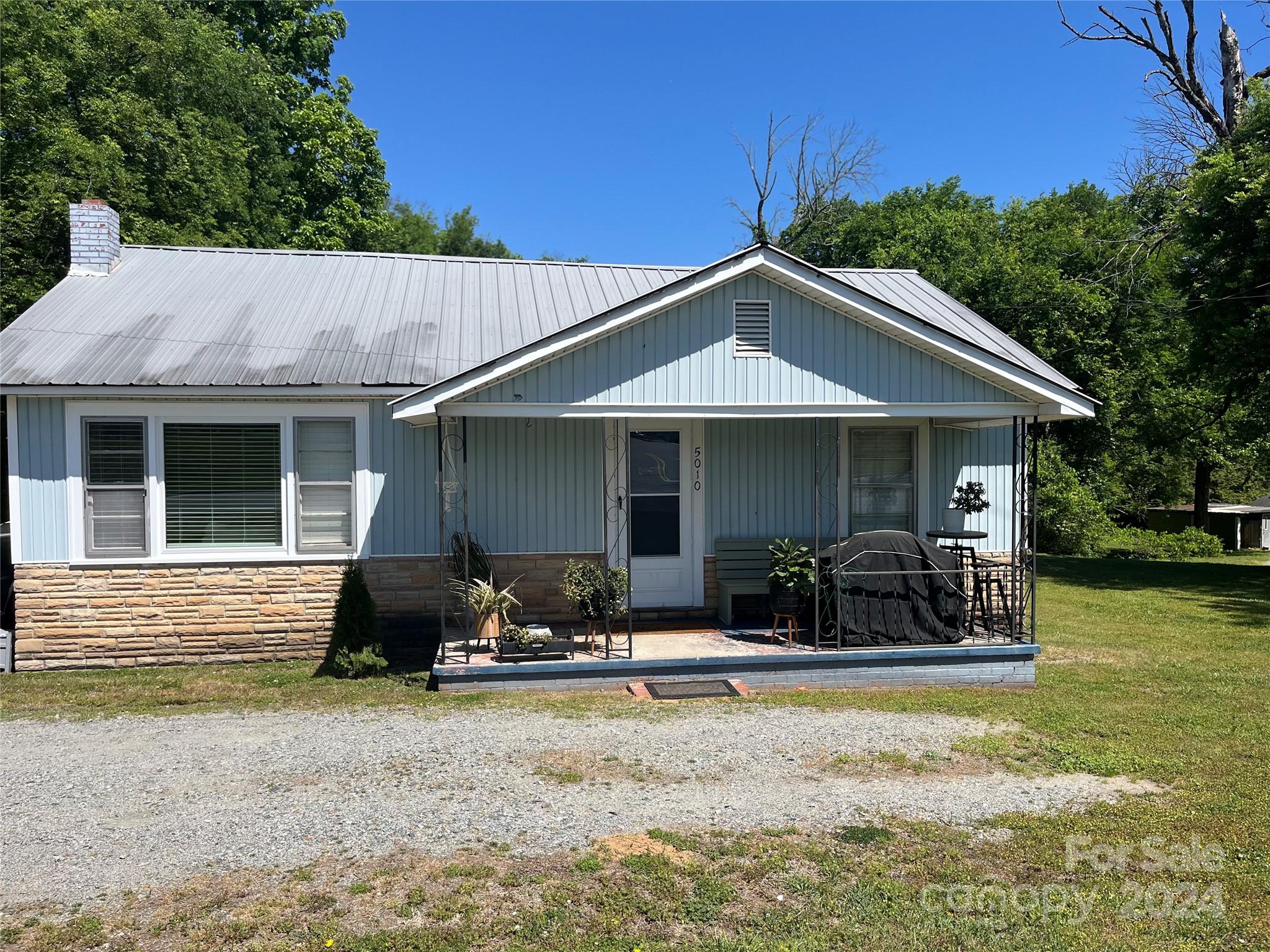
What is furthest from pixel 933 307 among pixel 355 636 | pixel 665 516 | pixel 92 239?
pixel 92 239

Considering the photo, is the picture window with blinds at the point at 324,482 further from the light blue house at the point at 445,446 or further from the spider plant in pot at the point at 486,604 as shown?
the spider plant in pot at the point at 486,604

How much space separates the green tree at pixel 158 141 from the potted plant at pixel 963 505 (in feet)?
52.7

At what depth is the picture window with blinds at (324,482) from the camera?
33.2 ft

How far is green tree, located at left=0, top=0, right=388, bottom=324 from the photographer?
16.8 m

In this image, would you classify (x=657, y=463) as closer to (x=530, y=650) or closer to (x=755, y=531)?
(x=755, y=531)

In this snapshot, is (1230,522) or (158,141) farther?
(1230,522)

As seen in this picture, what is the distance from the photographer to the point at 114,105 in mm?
18188

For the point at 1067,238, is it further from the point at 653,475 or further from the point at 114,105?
the point at 114,105

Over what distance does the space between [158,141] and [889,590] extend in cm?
1795

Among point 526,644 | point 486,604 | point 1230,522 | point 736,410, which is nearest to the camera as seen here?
point 526,644

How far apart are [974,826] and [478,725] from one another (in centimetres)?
388

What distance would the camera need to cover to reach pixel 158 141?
62.1 ft

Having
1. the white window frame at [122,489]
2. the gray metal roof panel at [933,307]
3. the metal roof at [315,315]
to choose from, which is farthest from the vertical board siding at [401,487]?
the gray metal roof panel at [933,307]

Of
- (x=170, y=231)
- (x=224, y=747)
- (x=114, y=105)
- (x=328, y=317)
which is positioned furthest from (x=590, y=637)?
(x=114, y=105)
